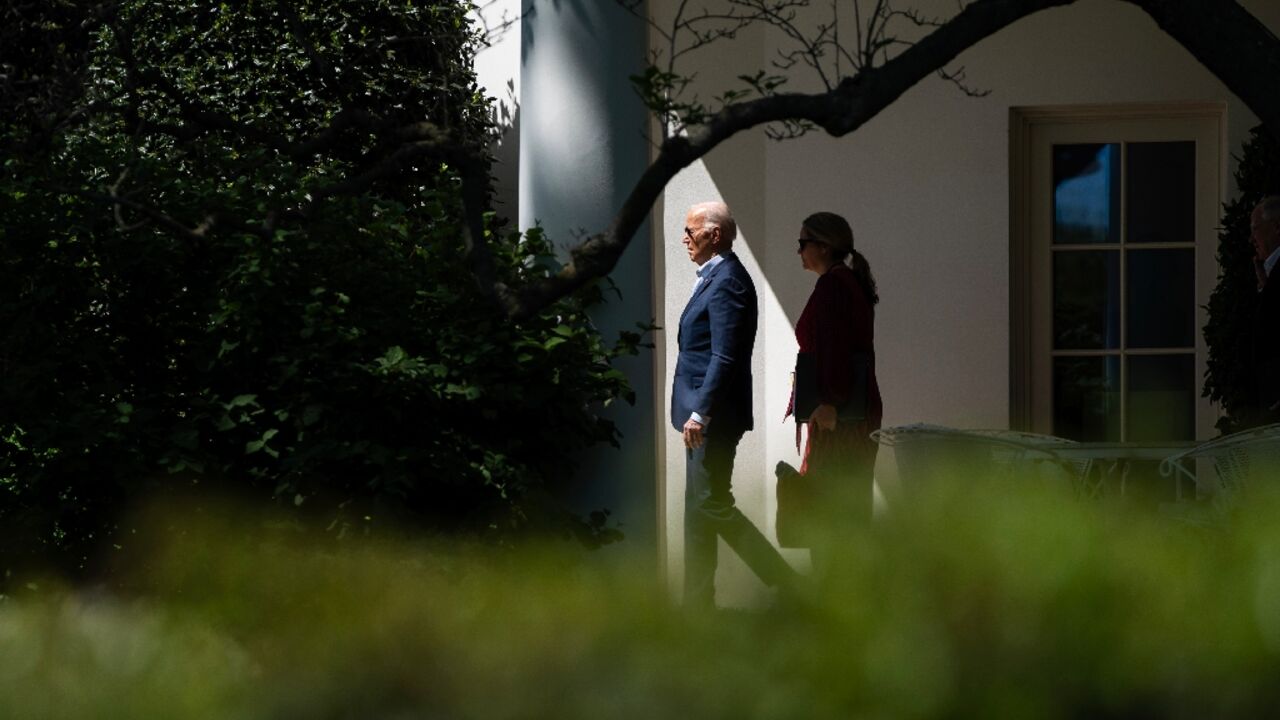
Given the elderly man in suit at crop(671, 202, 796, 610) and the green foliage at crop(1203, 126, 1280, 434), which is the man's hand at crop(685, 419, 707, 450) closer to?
the elderly man in suit at crop(671, 202, 796, 610)

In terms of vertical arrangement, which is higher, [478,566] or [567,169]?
[567,169]

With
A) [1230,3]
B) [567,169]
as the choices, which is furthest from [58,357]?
[1230,3]

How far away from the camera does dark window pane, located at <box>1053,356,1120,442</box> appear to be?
9156mm

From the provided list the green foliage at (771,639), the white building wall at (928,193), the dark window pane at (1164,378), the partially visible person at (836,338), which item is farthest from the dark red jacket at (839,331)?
the green foliage at (771,639)

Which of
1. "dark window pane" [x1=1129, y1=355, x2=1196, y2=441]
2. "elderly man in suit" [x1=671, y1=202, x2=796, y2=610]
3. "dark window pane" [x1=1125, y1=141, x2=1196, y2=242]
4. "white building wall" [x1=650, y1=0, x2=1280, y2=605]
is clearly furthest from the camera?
"dark window pane" [x1=1129, y1=355, x2=1196, y2=441]

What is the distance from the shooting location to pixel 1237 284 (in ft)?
27.7

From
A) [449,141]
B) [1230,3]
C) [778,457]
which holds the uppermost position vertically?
[1230,3]

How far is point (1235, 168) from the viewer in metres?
8.74

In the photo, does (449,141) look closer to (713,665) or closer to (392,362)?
(392,362)

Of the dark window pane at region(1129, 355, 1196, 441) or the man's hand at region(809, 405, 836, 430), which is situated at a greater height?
the dark window pane at region(1129, 355, 1196, 441)

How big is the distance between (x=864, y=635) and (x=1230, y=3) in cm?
383

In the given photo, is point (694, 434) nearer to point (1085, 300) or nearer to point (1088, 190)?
point (1085, 300)

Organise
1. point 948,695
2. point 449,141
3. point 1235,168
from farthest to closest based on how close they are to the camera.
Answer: point 1235,168 → point 449,141 → point 948,695

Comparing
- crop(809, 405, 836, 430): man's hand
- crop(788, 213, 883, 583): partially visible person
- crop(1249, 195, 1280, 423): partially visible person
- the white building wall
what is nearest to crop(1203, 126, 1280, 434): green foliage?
the white building wall
